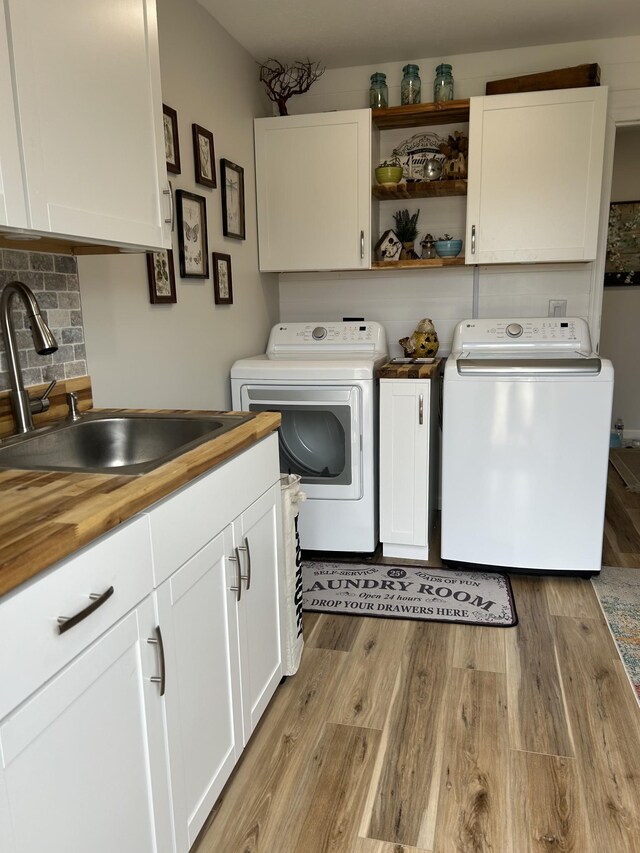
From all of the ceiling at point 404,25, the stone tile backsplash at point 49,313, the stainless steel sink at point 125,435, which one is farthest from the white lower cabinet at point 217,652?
the ceiling at point 404,25

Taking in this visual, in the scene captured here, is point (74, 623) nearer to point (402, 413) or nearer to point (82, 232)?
point (82, 232)

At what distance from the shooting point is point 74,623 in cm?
92

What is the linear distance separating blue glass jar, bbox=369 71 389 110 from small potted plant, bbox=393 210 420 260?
526mm

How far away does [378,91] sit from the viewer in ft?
10.4

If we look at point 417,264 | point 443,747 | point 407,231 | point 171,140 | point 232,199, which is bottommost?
point 443,747

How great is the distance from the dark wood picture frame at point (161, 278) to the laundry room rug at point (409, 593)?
4.29 feet

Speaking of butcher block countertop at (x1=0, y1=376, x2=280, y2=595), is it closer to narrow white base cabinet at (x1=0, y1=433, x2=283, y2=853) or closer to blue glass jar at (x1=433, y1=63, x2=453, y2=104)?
narrow white base cabinet at (x1=0, y1=433, x2=283, y2=853)

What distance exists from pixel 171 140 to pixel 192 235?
0.35m

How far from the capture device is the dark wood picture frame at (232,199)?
112 inches

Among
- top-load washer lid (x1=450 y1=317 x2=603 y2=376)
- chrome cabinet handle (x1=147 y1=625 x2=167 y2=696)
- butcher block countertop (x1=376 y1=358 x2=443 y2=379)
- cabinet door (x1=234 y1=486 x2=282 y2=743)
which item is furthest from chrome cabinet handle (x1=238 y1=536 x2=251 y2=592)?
top-load washer lid (x1=450 y1=317 x2=603 y2=376)

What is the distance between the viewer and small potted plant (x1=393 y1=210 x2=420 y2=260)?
131 inches

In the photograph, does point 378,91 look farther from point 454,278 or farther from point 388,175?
point 454,278

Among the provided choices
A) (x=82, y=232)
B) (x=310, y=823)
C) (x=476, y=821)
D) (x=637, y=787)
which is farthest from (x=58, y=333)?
(x=637, y=787)

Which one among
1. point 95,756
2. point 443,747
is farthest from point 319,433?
point 95,756
